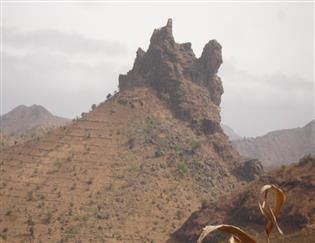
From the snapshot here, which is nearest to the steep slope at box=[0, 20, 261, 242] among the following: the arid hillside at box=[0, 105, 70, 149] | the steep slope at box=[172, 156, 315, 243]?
the steep slope at box=[172, 156, 315, 243]

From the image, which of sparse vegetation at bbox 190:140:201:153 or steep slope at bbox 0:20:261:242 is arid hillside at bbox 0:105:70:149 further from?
sparse vegetation at bbox 190:140:201:153

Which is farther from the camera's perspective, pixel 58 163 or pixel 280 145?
pixel 280 145

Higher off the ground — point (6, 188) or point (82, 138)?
point (82, 138)

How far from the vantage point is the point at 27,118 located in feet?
515

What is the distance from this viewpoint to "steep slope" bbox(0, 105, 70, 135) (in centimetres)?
15112

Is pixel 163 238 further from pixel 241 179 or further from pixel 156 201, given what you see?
pixel 241 179

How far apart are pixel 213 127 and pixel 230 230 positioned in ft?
235

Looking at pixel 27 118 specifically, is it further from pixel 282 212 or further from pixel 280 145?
pixel 282 212

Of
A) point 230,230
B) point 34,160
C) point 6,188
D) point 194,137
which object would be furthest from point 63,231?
point 230,230

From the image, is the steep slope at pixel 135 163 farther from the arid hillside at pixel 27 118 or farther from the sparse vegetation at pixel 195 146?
the arid hillside at pixel 27 118

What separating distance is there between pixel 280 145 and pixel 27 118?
8161cm

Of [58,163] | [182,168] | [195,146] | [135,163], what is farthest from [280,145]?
[58,163]

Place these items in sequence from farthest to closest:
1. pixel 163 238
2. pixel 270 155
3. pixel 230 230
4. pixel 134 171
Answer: pixel 270 155 < pixel 134 171 < pixel 163 238 < pixel 230 230

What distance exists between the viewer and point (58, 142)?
67000 millimetres
